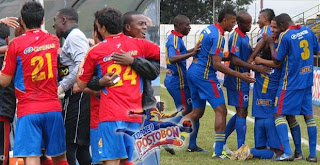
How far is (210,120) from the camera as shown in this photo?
1473 centimetres

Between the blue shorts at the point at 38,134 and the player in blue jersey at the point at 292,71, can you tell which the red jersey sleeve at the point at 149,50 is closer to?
the blue shorts at the point at 38,134

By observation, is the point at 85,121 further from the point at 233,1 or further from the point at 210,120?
the point at 233,1

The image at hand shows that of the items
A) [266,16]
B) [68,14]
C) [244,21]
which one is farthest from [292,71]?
[68,14]

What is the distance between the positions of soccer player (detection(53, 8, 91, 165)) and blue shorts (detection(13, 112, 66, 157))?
472mm

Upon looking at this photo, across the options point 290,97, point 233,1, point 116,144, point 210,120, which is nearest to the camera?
point 116,144

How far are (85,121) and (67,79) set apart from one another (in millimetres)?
633

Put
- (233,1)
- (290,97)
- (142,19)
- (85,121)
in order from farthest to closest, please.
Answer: (233,1) → (290,97) → (85,121) → (142,19)

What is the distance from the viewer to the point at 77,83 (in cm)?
609

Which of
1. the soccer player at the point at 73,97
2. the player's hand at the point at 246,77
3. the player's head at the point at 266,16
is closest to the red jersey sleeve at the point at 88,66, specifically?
the soccer player at the point at 73,97

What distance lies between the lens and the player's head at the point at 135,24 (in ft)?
21.1

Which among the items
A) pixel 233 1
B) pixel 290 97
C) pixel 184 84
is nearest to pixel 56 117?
pixel 290 97

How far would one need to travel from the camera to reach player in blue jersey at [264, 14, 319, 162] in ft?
29.2

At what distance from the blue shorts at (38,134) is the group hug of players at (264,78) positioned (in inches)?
120

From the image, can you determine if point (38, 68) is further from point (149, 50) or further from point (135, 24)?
point (149, 50)
